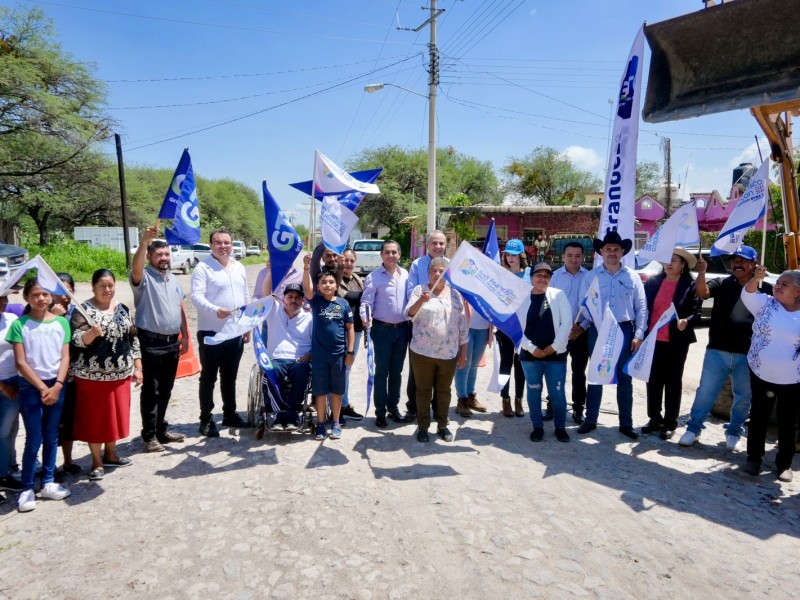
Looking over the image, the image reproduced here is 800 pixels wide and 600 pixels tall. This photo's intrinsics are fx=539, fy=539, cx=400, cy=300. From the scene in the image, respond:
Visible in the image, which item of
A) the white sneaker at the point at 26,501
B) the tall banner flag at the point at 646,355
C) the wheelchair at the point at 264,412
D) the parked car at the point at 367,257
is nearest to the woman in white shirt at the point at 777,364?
the tall banner flag at the point at 646,355

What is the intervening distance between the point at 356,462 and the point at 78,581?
2208 mm

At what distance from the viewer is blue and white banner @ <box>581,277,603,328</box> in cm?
539

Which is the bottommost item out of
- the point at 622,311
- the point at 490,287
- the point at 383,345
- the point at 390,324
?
the point at 383,345

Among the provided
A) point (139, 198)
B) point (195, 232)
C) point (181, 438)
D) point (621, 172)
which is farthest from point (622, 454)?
point (139, 198)

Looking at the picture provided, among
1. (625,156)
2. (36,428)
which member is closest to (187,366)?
(36,428)

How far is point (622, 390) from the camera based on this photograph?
5488 mm

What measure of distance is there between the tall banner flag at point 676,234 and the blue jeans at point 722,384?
3.44 ft

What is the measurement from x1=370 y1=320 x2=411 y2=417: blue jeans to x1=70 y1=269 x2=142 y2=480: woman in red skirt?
7.61 ft

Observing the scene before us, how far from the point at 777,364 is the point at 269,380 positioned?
4391mm

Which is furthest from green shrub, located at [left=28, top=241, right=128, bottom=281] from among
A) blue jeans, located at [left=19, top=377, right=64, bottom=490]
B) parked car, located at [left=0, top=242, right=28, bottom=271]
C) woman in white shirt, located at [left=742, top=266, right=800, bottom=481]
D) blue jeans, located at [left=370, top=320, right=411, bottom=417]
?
woman in white shirt, located at [left=742, top=266, right=800, bottom=481]

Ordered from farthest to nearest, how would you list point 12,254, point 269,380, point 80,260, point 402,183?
point 402,183 < point 80,260 < point 12,254 < point 269,380

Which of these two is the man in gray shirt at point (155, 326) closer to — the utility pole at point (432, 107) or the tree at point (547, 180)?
the utility pole at point (432, 107)

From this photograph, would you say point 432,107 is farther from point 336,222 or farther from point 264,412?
point 264,412

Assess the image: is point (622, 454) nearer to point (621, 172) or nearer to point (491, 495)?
point (491, 495)
